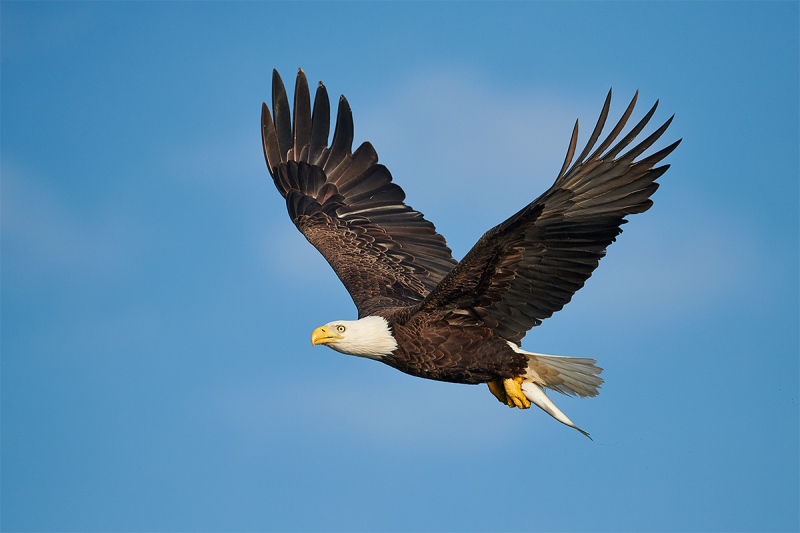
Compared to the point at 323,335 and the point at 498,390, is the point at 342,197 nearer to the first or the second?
the point at 323,335

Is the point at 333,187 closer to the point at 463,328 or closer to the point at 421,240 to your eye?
the point at 421,240

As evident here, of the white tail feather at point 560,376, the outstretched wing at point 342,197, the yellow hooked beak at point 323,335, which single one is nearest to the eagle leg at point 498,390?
the white tail feather at point 560,376

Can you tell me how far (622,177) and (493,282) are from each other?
1.17 m

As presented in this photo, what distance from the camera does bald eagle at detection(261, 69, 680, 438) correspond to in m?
7.55

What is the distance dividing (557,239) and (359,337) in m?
1.67

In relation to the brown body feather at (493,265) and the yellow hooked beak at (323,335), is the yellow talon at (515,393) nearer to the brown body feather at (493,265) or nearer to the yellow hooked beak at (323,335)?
the brown body feather at (493,265)

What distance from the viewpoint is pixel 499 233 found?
7457 millimetres

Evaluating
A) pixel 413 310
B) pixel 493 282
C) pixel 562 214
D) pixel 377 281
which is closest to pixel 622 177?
pixel 562 214

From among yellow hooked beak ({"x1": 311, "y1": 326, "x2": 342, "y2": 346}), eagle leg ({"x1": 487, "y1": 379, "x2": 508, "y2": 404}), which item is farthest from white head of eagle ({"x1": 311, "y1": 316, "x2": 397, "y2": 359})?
eagle leg ({"x1": 487, "y1": 379, "x2": 508, "y2": 404})

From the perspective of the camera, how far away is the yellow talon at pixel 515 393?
A: 8.62 meters

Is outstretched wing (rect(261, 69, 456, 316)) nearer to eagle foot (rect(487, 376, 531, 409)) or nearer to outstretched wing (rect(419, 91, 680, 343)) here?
eagle foot (rect(487, 376, 531, 409))

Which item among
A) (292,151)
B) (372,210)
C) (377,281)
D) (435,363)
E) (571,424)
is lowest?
(571,424)

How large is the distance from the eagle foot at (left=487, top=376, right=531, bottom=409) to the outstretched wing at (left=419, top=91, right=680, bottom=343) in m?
0.56

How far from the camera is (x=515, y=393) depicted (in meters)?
8.66
